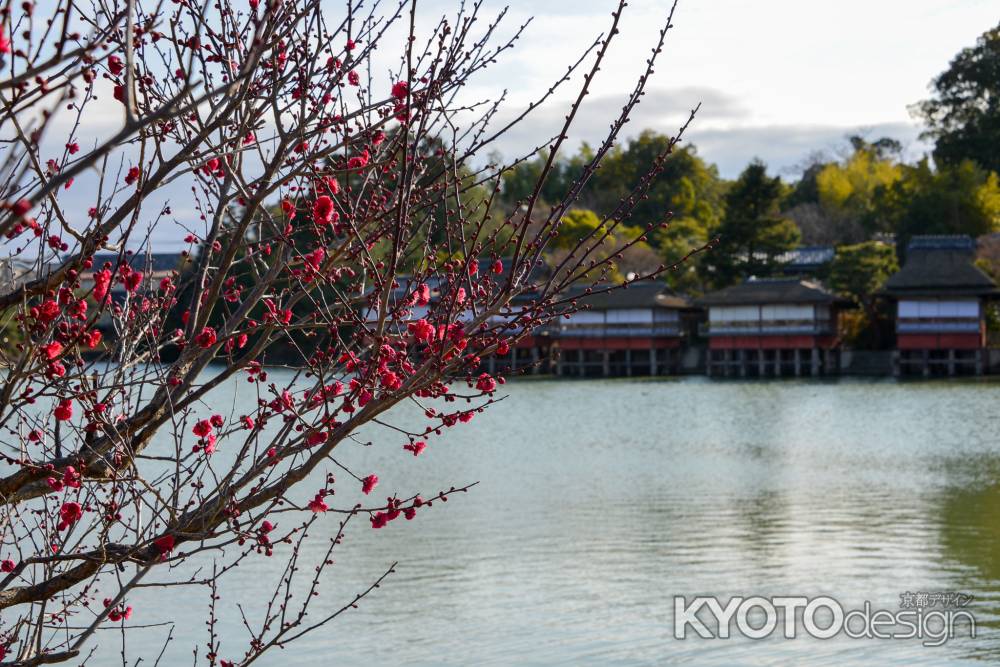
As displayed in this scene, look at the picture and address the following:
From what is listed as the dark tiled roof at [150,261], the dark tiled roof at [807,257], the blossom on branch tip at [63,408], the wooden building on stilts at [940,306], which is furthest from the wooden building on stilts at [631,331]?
the blossom on branch tip at [63,408]

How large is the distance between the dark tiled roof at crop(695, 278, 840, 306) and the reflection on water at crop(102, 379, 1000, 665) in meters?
15.9

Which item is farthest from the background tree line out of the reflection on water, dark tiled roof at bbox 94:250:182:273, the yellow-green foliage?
dark tiled roof at bbox 94:250:182:273

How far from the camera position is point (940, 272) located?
37156 mm

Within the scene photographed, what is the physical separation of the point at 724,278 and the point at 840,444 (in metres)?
22.1

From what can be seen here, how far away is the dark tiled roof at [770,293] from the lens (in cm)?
3859

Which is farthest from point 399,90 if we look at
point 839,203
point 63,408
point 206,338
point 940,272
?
point 839,203

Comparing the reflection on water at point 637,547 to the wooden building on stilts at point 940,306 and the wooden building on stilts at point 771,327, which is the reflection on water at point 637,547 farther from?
the wooden building on stilts at point 771,327

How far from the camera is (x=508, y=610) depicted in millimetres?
9203

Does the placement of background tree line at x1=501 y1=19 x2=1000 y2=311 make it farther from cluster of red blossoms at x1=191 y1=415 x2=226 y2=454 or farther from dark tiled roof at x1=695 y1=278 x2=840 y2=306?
cluster of red blossoms at x1=191 y1=415 x2=226 y2=454

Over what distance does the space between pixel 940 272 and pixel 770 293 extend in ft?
17.2

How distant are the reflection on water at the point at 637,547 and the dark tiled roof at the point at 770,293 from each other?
52.1 feet

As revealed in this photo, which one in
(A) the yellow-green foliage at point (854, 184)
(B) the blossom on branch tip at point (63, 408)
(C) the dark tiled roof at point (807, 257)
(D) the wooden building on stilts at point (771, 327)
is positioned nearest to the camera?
(B) the blossom on branch tip at point (63, 408)

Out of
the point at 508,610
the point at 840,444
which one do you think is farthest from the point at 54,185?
the point at 840,444

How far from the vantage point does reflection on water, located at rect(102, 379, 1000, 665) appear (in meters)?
8.33
